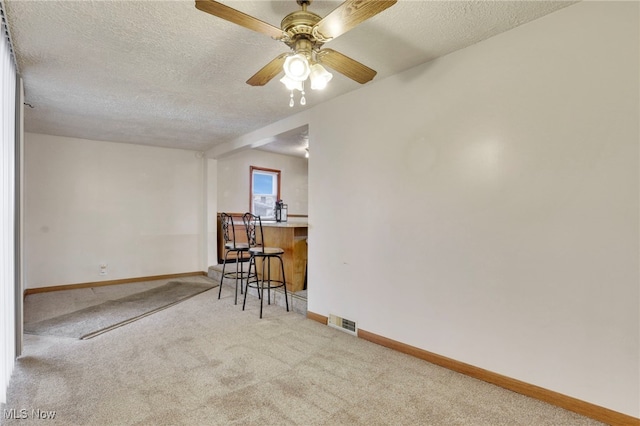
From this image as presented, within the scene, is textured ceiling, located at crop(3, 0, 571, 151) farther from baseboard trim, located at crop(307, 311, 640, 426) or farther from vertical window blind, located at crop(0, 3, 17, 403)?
baseboard trim, located at crop(307, 311, 640, 426)

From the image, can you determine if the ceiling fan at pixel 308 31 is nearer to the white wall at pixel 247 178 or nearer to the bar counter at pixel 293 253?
the bar counter at pixel 293 253

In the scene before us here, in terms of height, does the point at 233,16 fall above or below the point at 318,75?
above

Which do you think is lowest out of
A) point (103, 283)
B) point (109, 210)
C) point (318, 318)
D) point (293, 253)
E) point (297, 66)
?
point (103, 283)

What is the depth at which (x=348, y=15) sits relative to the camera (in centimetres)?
146

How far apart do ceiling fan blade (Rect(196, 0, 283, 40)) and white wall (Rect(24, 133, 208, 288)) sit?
494 centimetres

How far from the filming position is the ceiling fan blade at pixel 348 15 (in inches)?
53.6

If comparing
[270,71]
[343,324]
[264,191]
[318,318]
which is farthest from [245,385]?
[264,191]

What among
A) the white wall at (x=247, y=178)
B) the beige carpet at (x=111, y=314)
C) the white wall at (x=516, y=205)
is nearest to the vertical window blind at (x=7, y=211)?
the beige carpet at (x=111, y=314)

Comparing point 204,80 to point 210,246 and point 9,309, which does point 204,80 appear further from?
point 210,246

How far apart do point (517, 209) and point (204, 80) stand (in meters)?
2.74

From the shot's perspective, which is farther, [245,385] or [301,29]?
[245,385]

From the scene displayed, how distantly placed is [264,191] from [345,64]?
525 centimetres

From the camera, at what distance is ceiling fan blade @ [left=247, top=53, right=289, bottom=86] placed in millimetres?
1839

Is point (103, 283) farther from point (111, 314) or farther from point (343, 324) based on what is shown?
point (343, 324)
